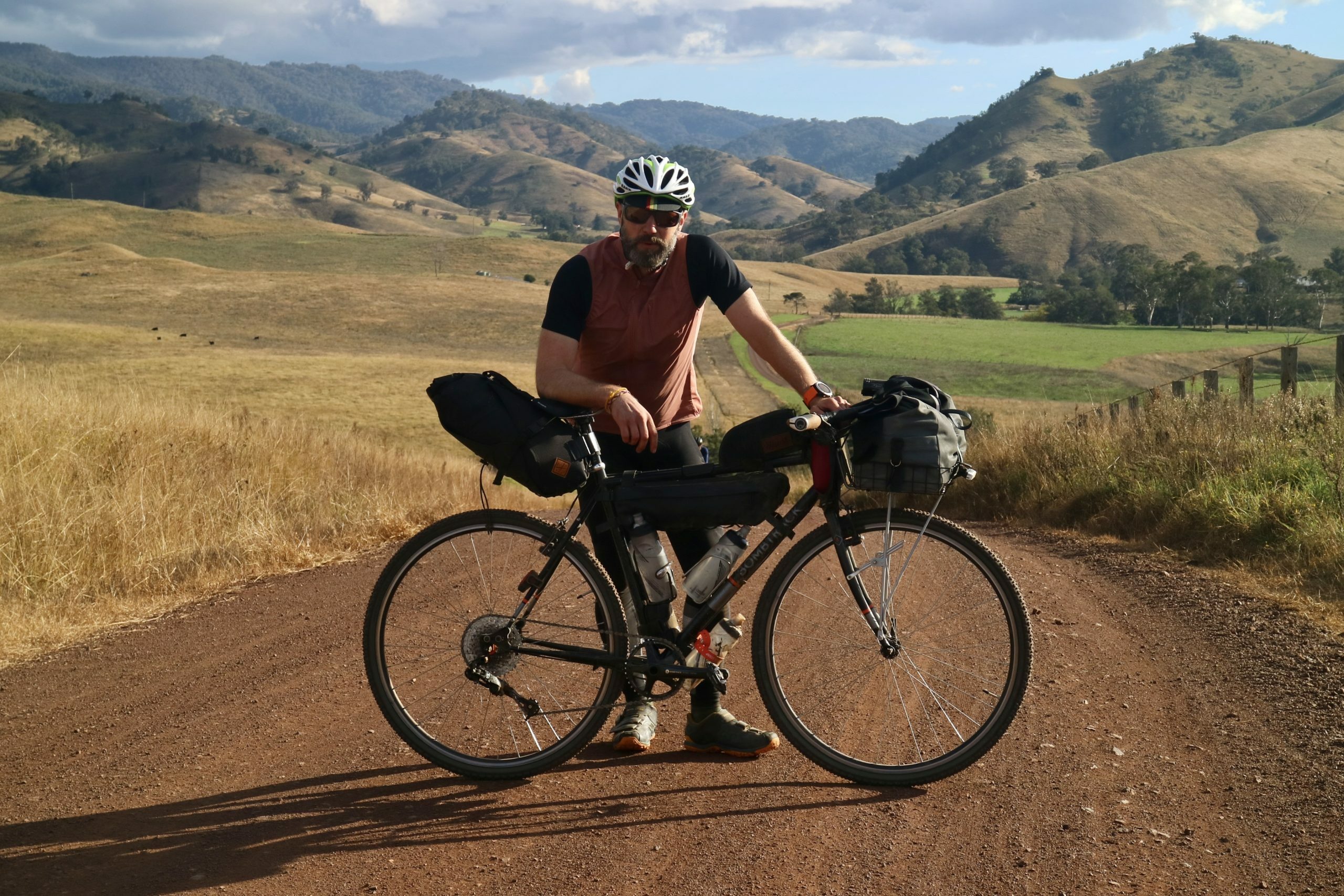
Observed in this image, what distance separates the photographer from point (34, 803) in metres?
4.24

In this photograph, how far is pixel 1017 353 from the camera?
274ft

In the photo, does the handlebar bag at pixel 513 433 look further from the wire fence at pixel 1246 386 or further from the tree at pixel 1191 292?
the tree at pixel 1191 292

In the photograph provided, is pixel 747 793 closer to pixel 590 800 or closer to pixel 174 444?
pixel 590 800

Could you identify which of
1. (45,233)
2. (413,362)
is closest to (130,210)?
(45,233)

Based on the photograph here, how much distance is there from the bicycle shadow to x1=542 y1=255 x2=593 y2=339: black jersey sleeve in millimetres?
1734

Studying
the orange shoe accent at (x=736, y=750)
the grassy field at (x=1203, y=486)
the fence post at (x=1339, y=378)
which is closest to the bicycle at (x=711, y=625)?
the orange shoe accent at (x=736, y=750)

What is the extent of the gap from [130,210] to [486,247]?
180ft

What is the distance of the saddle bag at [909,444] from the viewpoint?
397 centimetres

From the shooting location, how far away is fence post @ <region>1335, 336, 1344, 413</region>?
32.7 ft

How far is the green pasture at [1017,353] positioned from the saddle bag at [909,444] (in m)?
52.4

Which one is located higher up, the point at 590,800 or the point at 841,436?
the point at 841,436

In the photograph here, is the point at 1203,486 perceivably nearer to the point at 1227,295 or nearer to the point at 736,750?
the point at 736,750

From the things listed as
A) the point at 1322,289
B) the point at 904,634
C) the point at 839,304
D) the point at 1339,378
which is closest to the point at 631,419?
the point at 904,634

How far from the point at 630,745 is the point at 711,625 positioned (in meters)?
0.71
